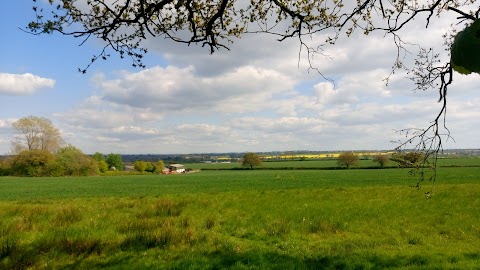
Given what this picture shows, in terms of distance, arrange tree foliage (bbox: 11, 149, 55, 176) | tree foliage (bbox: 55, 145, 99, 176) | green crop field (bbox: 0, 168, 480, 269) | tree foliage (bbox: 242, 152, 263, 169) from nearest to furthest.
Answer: green crop field (bbox: 0, 168, 480, 269) < tree foliage (bbox: 11, 149, 55, 176) < tree foliage (bbox: 55, 145, 99, 176) < tree foliage (bbox: 242, 152, 263, 169)

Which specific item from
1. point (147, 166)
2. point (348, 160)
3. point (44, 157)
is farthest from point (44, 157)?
point (348, 160)

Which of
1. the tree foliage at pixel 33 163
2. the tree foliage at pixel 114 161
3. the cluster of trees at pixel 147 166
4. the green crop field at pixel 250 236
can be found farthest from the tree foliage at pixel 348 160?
the green crop field at pixel 250 236

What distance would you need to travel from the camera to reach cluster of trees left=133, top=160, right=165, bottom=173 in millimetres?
124094

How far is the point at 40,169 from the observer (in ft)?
278

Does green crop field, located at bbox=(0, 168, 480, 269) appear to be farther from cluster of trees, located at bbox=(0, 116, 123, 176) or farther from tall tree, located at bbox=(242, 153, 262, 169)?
tall tree, located at bbox=(242, 153, 262, 169)

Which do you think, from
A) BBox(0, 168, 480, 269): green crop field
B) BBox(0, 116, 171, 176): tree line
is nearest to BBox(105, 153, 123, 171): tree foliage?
BBox(0, 116, 171, 176): tree line

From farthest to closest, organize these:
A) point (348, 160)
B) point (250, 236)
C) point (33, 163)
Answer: point (348, 160)
point (33, 163)
point (250, 236)

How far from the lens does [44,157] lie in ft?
276

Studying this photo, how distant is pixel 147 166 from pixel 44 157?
44.7 metres

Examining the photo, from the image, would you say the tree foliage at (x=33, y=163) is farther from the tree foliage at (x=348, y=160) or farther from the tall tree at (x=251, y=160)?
the tree foliage at (x=348, y=160)

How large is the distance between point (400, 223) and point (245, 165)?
363ft

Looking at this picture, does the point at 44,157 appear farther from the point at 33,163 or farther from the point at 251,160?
the point at 251,160

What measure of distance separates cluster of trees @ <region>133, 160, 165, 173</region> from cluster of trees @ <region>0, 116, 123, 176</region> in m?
27.5

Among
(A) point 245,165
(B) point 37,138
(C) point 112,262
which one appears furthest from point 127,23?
(A) point 245,165
